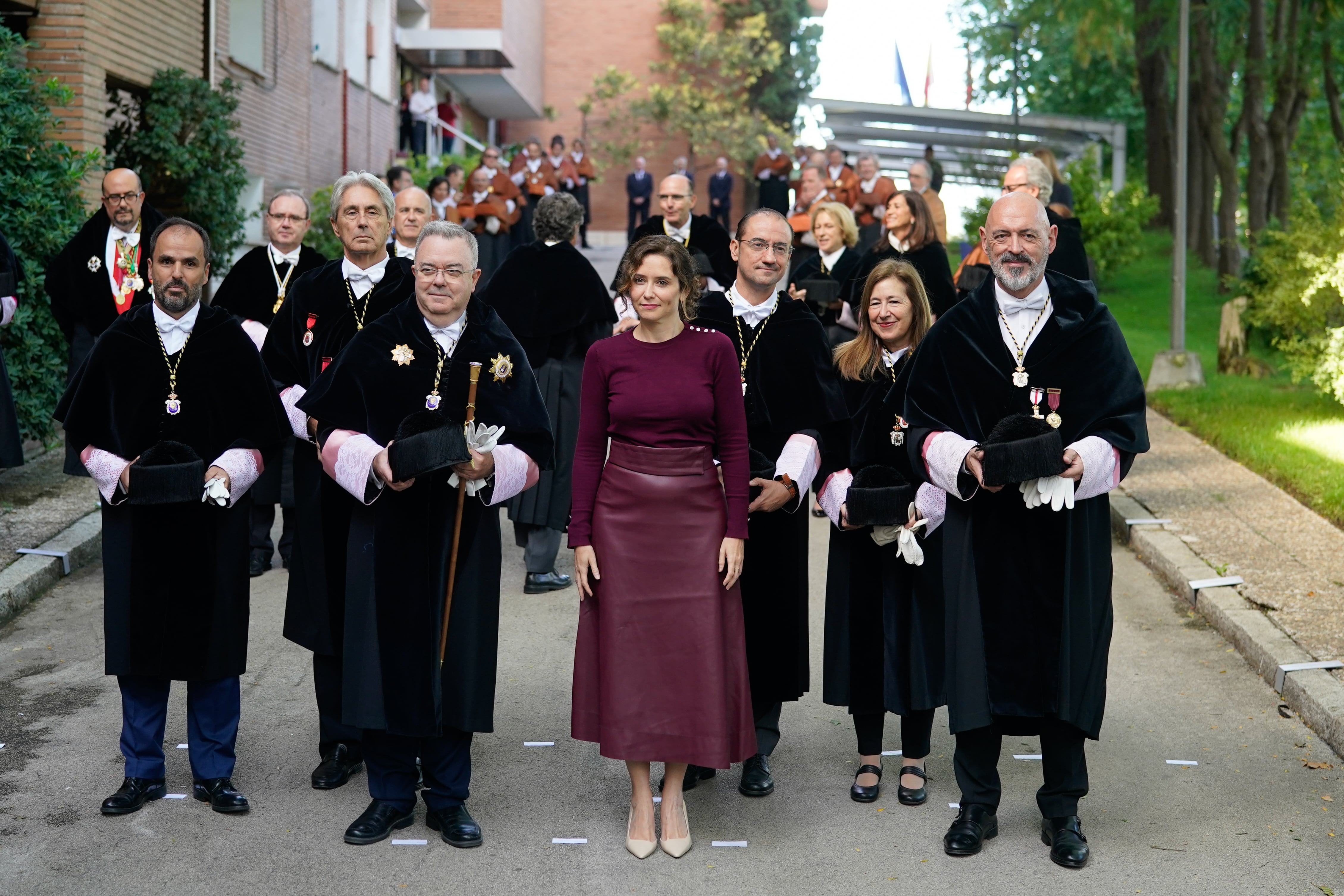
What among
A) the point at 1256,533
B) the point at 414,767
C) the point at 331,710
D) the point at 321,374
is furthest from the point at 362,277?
the point at 1256,533

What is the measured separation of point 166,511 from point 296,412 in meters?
0.92

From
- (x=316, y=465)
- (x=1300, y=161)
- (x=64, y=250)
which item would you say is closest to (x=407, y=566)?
(x=316, y=465)

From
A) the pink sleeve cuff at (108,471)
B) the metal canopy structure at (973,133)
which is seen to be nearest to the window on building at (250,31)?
the metal canopy structure at (973,133)

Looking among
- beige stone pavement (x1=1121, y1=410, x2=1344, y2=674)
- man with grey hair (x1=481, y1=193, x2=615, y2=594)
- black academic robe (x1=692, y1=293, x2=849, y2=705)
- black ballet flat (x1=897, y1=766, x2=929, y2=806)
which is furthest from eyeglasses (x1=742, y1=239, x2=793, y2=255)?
beige stone pavement (x1=1121, y1=410, x2=1344, y2=674)

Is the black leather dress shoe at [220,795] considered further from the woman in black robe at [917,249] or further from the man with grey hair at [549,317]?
the woman in black robe at [917,249]

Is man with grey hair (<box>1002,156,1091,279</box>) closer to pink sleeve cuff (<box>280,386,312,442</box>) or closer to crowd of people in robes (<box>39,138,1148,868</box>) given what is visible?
crowd of people in robes (<box>39,138,1148,868</box>)

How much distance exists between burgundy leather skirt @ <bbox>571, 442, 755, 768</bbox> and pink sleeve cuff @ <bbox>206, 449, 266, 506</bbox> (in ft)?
4.42

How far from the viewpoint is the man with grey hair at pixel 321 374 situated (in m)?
5.71

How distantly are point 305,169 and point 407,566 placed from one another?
62.0 feet

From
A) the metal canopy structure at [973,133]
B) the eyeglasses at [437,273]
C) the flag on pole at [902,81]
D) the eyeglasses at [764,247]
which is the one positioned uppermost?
the flag on pole at [902,81]

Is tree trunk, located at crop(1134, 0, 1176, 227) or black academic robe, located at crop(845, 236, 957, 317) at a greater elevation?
tree trunk, located at crop(1134, 0, 1176, 227)

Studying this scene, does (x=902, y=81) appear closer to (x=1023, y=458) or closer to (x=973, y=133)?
(x=973, y=133)

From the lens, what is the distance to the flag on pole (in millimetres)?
47500

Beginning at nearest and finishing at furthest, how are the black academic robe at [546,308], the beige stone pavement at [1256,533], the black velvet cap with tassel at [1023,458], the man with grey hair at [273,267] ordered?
the black velvet cap with tassel at [1023,458] < the beige stone pavement at [1256,533] < the man with grey hair at [273,267] < the black academic robe at [546,308]
